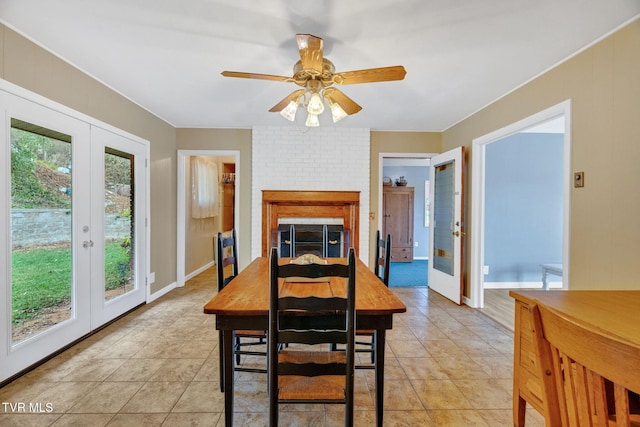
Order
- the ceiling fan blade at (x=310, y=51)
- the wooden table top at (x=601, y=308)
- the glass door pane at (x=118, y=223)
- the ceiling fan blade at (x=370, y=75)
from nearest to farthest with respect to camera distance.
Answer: the wooden table top at (x=601, y=308) → the ceiling fan blade at (x=310, y=51) → the ceiling fan blade at (x=370, y=75) → the glass door pane at (x=118, y=223)

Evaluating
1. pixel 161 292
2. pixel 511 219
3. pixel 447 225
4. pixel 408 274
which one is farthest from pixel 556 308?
pixel 408 274

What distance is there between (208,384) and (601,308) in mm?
2236

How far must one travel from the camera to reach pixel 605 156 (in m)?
1.99

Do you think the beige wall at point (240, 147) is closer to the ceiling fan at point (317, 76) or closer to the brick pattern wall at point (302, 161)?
the brick pattern wall at point (302, 161)

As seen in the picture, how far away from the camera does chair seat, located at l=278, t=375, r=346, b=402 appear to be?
1.26m

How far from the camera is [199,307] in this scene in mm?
3512

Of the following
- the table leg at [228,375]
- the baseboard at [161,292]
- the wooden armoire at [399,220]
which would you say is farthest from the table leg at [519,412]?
the wooden armoire at [399,220]

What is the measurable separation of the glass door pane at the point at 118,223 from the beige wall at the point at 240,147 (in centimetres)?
119

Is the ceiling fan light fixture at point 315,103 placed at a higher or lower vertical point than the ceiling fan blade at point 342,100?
lower

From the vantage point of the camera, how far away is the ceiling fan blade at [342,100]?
212 cm

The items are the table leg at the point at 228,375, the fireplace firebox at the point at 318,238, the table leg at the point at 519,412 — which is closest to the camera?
the table leg at the point at 228,375

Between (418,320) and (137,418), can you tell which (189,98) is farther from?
(418,320)

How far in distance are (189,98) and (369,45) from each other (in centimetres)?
211

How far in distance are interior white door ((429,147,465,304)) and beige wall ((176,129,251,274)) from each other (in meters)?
2.80
